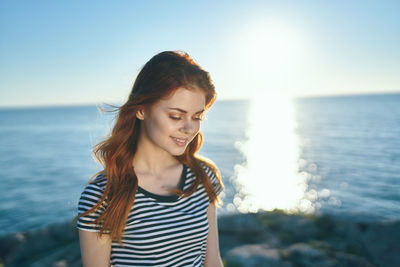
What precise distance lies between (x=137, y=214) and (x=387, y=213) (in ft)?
48.3

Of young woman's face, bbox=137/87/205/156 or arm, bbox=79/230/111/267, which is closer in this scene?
arm, bbox=79/230/111/267

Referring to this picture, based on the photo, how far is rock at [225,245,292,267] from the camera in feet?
23.5

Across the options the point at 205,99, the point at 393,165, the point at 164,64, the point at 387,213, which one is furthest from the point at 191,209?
the point at 393,165

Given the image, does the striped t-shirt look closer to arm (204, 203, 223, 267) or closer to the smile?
arm (204, 203, 223, 267)

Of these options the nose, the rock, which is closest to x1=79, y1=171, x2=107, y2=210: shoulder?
the nose

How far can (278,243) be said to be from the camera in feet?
28.8

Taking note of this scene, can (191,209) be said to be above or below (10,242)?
above

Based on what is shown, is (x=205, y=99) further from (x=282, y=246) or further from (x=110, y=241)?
(x=282, y=246)

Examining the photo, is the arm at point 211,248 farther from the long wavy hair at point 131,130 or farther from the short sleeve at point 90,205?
the short sleeve at point 90,205

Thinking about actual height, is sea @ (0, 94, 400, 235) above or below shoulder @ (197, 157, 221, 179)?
below

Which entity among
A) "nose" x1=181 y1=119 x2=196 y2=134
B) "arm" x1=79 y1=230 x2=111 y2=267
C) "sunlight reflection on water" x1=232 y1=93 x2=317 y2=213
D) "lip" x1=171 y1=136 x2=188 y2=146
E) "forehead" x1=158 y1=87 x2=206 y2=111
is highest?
"forehead" x1=158 y1=87 x2=206 y2=111

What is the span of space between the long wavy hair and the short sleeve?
3 centimetres

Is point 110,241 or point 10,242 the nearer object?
point 110,241

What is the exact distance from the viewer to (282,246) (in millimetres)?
8539
